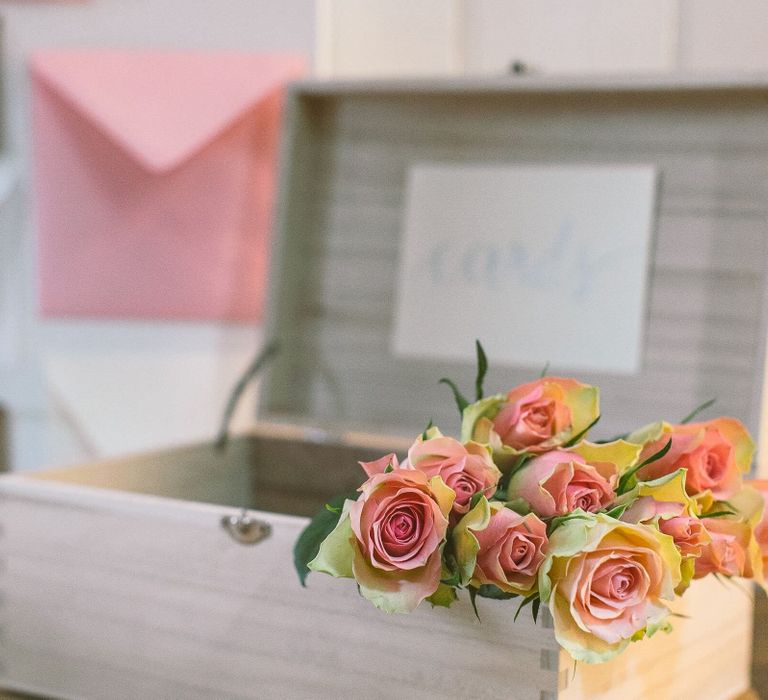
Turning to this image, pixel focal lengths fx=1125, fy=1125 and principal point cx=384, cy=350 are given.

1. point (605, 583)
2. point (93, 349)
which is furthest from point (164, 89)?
point (605, 583)

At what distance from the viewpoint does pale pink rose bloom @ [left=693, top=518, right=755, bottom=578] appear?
646 millimetres

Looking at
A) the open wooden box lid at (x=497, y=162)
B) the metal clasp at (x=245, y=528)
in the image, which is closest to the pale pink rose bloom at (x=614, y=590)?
the metal clasp at (x=245, y=528)

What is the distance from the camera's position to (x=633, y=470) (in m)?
0.62

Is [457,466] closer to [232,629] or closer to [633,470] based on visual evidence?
[633,470]

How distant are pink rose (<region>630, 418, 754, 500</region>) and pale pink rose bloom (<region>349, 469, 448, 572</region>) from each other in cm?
15

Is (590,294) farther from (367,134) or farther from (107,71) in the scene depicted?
(107,71)

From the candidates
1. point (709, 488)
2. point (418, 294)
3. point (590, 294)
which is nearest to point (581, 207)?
point (590, 294)

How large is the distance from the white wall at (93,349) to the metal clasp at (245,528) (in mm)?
485

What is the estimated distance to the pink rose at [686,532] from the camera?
60 cm

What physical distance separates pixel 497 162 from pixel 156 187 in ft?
1.22

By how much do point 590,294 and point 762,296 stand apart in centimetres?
17

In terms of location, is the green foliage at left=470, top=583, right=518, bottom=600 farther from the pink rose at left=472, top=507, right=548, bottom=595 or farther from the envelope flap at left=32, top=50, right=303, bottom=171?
the envelope flap at left=32, top=50, right=303, bottom=171

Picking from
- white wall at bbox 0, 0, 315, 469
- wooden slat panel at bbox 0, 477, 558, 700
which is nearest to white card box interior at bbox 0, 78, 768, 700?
wooden slat panel at bbox 0, 477, 558, 700

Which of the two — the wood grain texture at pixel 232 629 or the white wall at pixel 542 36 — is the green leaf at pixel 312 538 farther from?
the white wall at pixel 542 36
